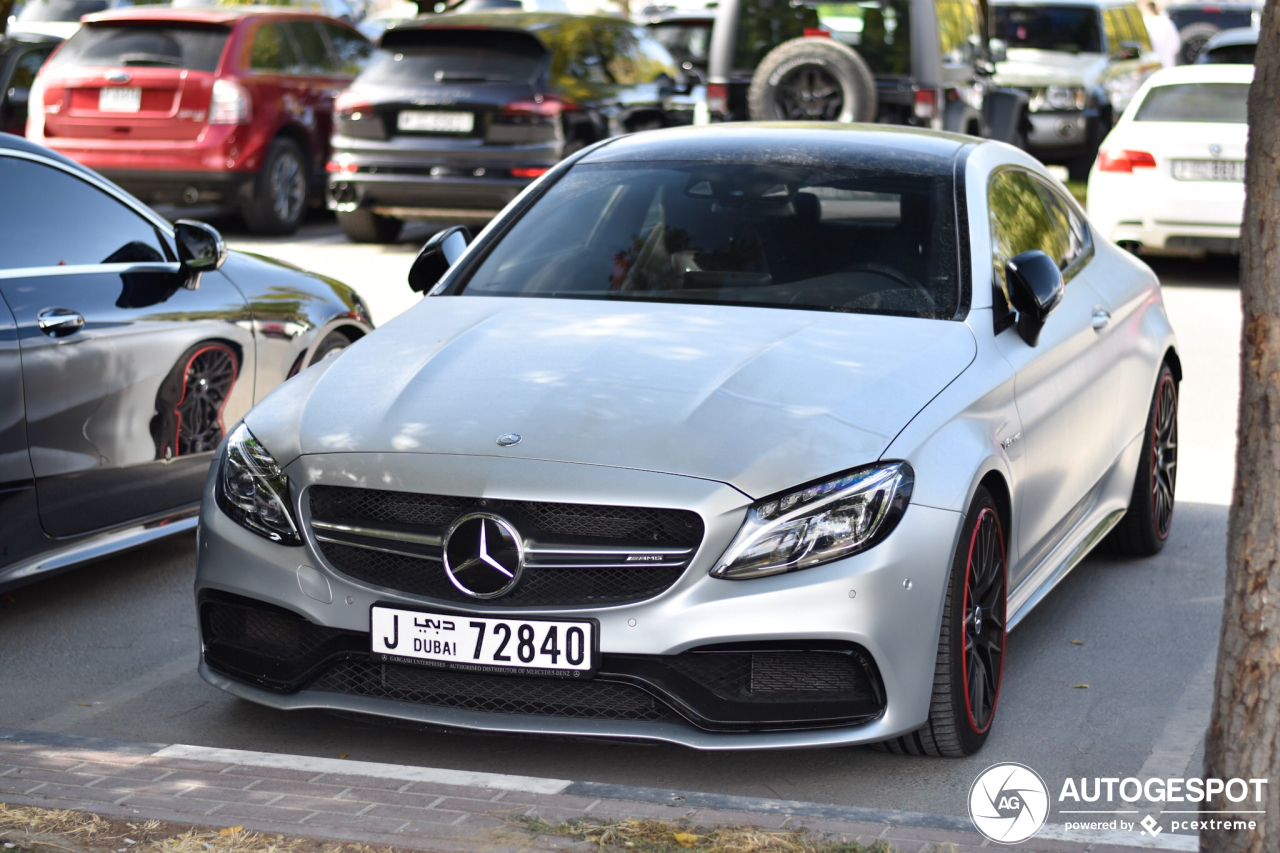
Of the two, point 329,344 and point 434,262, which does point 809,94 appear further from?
point 434,262

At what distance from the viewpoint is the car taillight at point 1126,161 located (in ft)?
42.4

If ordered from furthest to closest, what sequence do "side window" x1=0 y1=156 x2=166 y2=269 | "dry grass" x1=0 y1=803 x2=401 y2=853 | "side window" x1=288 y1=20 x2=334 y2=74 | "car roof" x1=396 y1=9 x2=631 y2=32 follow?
"side window" x1=288 y1=20 x2=334 y2=74 < "car roof" x1=396 y1=9 x2=631 y2=32 < "side window" x1=0 y1=156 x2=166 y2=269 < "dry grass" x1=0 y1=803 x2=401 y2=853

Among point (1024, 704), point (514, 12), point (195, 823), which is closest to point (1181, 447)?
point (1024, 704)

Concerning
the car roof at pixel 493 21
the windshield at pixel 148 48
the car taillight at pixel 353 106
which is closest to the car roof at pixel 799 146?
the car taillight at pixel 353 106

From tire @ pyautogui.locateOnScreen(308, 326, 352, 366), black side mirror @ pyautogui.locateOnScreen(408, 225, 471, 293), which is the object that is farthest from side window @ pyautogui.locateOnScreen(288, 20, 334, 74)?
black side mirror @ pyautogui.locateOnScreen(408, 225, 471, 293)

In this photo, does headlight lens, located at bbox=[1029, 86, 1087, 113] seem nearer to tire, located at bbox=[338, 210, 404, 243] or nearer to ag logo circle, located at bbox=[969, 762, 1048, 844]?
tire, located at bbox=[338, 210, 404, 243]

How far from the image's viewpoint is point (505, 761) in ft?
14.2

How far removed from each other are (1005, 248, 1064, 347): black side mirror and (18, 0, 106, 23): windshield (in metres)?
23.3

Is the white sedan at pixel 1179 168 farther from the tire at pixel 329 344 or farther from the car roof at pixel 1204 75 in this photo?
the tire at pixel 329 344

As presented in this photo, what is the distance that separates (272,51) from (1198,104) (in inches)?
302

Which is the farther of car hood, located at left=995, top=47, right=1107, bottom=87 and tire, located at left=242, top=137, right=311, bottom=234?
car hood, located at left=995, top=47, right=1107, bottom=87

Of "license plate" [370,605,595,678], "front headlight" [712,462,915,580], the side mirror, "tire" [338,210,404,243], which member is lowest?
"tire" [338,210,404,243]

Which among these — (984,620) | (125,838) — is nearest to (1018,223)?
(984,620)

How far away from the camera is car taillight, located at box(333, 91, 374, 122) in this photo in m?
13.9
